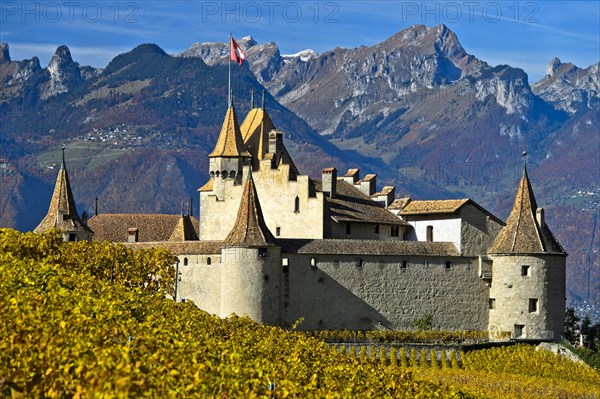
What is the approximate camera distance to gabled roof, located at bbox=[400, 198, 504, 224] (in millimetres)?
92562

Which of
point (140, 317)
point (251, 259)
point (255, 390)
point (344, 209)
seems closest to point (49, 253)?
point (251, 259)

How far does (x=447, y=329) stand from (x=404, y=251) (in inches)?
215

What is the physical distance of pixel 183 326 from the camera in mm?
57312

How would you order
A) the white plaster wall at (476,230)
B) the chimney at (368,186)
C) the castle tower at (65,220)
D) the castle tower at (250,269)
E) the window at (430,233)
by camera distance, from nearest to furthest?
1. the castle tower at (250,269)
2. the white plaster wall at (476,230)
3. the window at (430,233)
4. the castle tower at (65,220)
5. the chimney at (368,186)

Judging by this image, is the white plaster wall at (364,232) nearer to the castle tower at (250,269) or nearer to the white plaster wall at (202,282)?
the castle tower at (250,269)

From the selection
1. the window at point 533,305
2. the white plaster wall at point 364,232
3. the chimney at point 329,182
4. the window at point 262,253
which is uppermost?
the chimney at point 329,182

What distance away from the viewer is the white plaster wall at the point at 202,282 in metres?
87.2

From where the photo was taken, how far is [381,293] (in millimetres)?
88750

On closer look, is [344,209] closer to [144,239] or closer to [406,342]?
[406,342]

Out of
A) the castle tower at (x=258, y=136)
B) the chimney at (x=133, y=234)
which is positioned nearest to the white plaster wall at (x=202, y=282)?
the castle tower at (x=258, y=136)

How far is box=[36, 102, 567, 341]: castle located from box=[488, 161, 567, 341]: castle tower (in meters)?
0.06

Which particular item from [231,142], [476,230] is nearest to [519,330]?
[476,230]

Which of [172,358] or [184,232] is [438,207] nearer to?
[184,232]

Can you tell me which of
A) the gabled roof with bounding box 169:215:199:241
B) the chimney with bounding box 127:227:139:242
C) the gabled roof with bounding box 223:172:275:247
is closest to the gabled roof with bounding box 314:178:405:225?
the gabled roof with bounding box 223:172:275:247
